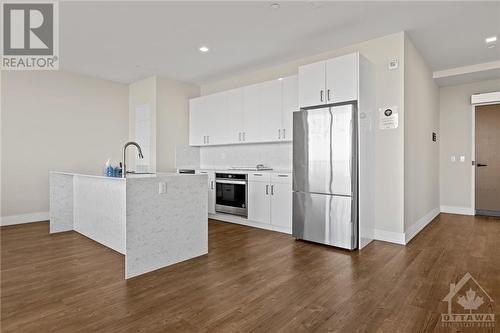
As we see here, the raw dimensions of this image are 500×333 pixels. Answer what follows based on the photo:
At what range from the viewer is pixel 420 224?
445cm

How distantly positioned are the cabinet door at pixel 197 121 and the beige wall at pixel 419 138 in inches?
148

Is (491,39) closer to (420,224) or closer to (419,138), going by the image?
(419,138)

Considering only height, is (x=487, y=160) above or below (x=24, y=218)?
above

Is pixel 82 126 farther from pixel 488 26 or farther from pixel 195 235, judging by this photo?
pixel 488 26

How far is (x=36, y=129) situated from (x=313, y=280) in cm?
540

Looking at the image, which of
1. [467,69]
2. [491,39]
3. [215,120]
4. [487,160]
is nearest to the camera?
[491,39]

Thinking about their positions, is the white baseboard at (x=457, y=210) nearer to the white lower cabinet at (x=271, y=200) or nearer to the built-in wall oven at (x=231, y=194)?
the white lower cabinet at (x=271, y=200)

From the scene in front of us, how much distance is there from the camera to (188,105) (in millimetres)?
6250

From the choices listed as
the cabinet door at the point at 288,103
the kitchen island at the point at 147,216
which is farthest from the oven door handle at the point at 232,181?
the kitchen island at the point at 147,216

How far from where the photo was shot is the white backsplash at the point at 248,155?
5004 mm

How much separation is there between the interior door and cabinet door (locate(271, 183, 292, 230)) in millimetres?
4135

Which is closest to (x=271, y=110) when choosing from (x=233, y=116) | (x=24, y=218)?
(x=233, y=116)

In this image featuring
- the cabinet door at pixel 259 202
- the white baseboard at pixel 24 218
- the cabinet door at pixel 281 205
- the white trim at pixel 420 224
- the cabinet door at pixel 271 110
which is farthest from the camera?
the white baseboard at pixel 24 218

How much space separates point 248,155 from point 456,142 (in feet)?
14.1
